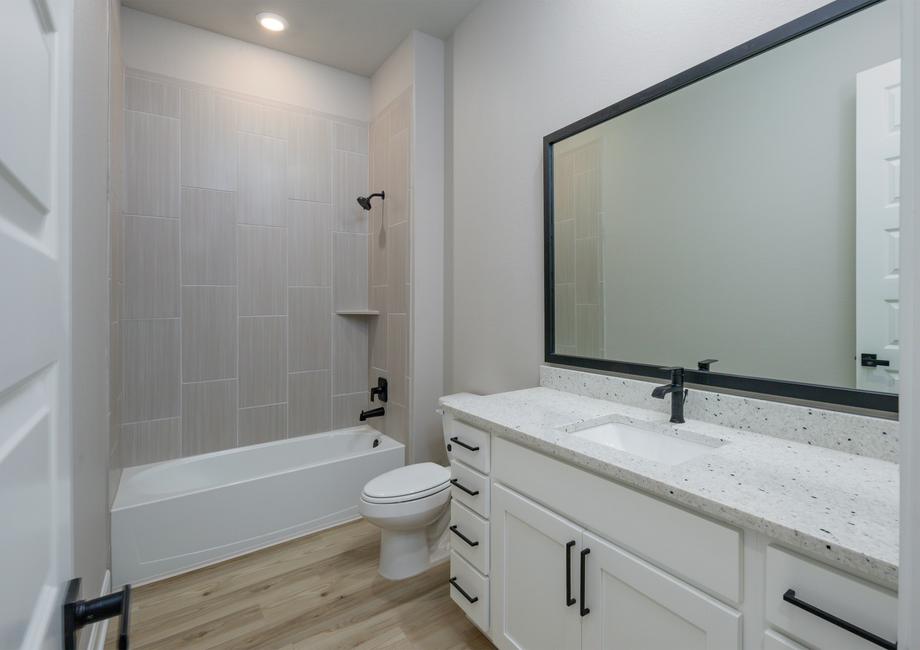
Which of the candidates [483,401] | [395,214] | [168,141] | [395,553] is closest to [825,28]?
[483,401]

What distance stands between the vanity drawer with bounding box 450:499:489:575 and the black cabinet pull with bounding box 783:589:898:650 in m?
0.94

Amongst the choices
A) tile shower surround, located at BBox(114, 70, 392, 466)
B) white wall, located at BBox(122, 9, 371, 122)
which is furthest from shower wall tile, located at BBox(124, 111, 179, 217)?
white wall, located at BBox(122, 9, 371, 122)

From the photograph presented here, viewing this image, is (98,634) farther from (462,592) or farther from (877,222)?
(877,222)

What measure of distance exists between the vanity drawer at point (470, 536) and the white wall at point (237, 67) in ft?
9.13

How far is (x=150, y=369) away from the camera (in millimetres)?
A: 2543

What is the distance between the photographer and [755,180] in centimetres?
130

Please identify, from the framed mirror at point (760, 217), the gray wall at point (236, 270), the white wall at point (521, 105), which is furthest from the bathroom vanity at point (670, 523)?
the gray wall at point (236, 270)

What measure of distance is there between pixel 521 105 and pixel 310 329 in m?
1.95

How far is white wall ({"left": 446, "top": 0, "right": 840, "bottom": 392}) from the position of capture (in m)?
→ 1.49

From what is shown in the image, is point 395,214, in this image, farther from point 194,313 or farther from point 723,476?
point 723,476

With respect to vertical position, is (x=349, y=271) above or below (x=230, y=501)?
above

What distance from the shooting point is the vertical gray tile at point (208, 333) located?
2646mm

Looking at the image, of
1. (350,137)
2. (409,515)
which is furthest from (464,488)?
(350,137)

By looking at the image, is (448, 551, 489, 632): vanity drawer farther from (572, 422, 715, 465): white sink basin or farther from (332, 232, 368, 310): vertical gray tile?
(332, 232, 368, 310): vertical gray tile
